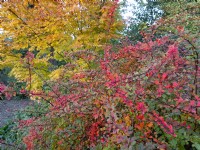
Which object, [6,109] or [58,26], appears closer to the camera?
[58,26]

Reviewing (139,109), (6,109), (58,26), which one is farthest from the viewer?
(6,109)

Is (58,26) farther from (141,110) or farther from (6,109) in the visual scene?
(6,109)

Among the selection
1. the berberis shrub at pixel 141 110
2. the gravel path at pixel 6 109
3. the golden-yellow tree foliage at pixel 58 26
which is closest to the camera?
the berberis shrub at pixel 141 110

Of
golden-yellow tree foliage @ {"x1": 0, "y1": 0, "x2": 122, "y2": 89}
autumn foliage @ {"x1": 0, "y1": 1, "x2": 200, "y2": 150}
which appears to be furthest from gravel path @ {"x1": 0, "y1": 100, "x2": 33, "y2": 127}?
autumn foliage @ {"x1": 0, "y1": 1, "x2": 200, "y2": 150}

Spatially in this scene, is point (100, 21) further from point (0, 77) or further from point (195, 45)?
point (0, 77)

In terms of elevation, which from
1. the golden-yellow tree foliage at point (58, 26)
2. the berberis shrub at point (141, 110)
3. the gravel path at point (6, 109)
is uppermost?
the golden-yellow tree foliage at point (58, 26)

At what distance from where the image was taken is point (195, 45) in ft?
4.55

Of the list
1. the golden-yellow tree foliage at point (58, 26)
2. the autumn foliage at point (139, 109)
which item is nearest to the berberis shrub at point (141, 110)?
the autumn foliage at point (139, 109)

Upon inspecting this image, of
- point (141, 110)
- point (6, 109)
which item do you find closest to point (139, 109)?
point (141, 110)

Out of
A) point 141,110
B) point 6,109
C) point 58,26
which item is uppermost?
point 58,26

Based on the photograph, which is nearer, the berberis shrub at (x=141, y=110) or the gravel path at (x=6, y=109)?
the berberis shrub at (x=141, y=110)

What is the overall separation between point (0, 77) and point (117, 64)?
12971 millimetres

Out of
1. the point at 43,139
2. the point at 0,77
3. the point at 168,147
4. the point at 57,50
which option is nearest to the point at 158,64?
the point at 168,147

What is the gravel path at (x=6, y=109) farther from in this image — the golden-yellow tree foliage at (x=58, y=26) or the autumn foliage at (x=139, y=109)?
the autumn foliage at (x=139, y=109)
